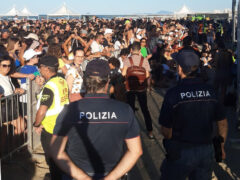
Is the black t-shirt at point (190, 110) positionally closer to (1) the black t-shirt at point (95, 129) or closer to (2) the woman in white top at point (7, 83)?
(1) the black t-shirt at point (95, 129)

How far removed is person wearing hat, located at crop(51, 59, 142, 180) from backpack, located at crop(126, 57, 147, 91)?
412cm

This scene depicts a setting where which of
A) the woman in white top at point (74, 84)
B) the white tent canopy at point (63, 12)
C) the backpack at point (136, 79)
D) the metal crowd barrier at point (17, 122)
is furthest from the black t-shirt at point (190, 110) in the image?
the white tent canopy at point (63, 12)

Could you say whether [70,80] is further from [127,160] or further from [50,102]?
[127,160]

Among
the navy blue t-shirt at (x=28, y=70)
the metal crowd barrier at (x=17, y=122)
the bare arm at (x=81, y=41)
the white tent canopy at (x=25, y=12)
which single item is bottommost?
the metal crowd barrier at (x=17, y=122)

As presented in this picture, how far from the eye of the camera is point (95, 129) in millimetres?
3033

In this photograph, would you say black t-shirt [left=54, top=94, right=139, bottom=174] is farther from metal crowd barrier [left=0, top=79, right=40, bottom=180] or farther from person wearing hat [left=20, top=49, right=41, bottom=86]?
person wearing hat [left=20, top=49, right=41, bottom=86]

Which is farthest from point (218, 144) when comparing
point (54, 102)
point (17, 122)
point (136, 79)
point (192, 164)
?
point (17, 122)

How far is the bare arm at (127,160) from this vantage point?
310 cm

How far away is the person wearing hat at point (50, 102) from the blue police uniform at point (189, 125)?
1.48 meters

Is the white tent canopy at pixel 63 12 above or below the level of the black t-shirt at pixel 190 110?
above

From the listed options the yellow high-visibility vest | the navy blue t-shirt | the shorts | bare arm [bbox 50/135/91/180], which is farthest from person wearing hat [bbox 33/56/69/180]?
the navy blue t-shirt

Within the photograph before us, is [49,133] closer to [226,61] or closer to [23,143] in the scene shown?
[23,143]

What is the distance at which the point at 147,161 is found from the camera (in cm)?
646

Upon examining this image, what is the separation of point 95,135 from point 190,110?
3.66 ft
